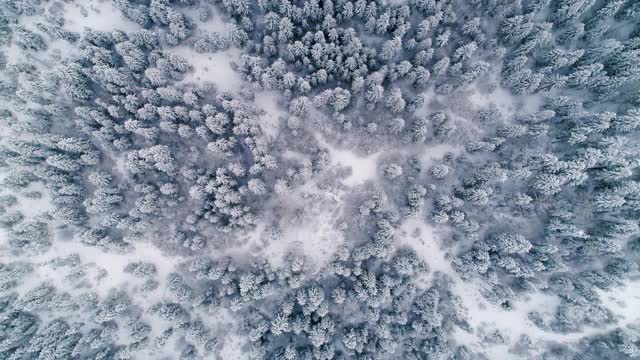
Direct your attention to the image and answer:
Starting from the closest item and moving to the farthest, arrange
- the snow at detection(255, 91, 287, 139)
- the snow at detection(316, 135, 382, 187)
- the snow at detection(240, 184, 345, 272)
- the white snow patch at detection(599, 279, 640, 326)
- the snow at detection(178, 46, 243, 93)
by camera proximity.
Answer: the white snow patch at detection(599, 279, 640, 326), the snow at detection(240, 184, 345, 272), the snow at detection(316, 135, 382, 187), the snow at detection(255, 91, 287, 139), the snow at detection(178, 46, 243, 93)

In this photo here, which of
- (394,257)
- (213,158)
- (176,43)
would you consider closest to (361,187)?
(394,257)

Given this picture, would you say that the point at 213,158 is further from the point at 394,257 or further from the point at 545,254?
the point at 545,254

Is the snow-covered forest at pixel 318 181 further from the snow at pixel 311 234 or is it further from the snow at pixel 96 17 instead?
the snow at pixel 96 17

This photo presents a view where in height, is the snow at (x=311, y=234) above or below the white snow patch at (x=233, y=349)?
above

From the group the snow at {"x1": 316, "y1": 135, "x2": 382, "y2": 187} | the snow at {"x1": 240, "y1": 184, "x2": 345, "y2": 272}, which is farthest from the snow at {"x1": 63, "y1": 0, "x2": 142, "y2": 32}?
the snow at {"x1": 240, "y1": 184, "x2": 345, "y2": 272}

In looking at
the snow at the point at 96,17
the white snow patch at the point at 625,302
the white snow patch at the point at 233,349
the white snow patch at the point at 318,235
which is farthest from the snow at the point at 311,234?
the white snow patch at the point at 625,302

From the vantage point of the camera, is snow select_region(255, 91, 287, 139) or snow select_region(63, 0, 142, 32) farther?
snow select_region(63, 0, 142, 32)

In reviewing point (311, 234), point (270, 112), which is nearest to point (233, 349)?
point (311, 234)

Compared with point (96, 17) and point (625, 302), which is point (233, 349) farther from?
point (625, 302)

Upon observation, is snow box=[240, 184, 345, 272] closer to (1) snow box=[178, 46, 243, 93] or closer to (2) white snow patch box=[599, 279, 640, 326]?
(1) snow box=[178, 46, 243, 93]
